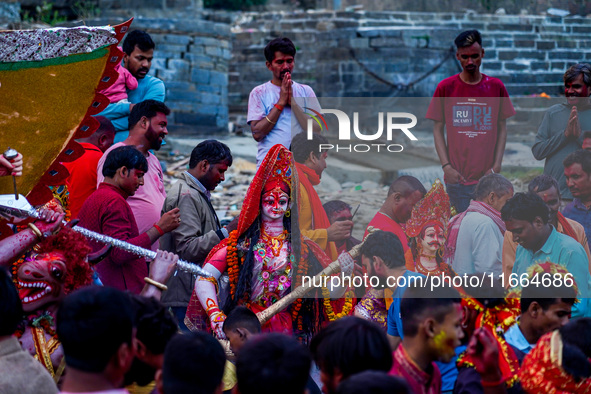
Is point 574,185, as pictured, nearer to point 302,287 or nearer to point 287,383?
point 302,287

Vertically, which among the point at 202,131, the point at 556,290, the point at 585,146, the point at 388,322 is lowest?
the point at 202,131

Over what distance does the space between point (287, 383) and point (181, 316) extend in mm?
2512

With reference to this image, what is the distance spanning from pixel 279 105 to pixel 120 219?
5.43ft

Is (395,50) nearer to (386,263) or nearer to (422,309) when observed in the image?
(386,263)

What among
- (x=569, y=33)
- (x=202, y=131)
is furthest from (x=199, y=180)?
(x=569, y=33)

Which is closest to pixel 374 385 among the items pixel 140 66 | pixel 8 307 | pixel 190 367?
pixel 190 367

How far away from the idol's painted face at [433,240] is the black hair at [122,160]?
1814mm

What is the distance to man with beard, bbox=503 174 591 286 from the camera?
452 centimetres

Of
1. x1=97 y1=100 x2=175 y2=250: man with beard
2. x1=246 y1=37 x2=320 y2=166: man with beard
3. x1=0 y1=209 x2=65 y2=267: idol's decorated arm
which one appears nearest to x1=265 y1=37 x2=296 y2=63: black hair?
x1=246 y1=37 x2=320 y2=166: man with beard

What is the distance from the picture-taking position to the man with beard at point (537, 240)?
438 cm

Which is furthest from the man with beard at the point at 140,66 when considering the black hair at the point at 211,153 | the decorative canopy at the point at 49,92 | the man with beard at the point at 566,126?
the man with beard at the point at 566,126

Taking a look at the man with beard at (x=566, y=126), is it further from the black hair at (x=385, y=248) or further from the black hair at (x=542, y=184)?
the black hair at (x=385, y=248)

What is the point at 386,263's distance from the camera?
4.30 m

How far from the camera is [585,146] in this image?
17.4 ft
